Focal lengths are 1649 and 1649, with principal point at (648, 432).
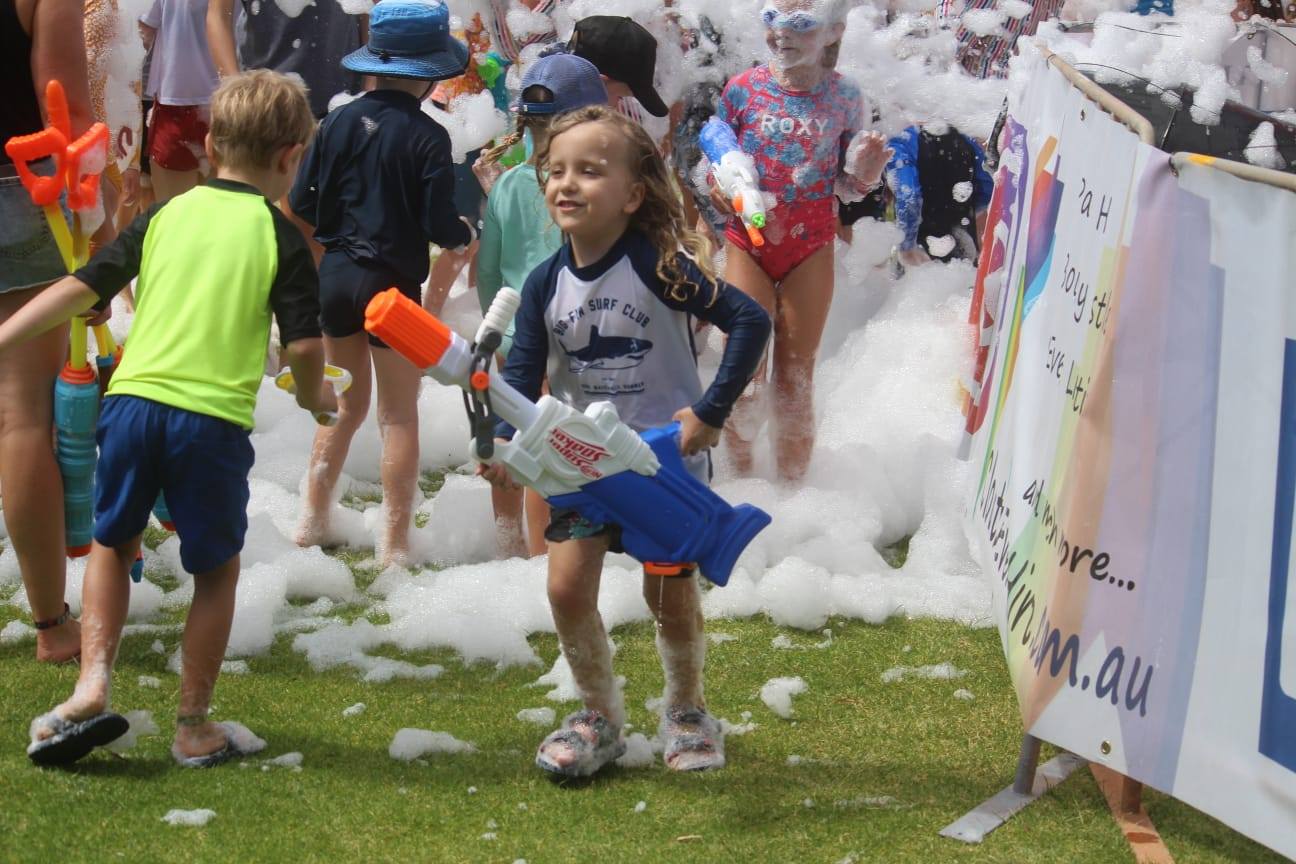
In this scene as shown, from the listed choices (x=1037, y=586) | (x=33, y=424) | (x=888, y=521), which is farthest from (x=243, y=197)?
(x=888, y=521)

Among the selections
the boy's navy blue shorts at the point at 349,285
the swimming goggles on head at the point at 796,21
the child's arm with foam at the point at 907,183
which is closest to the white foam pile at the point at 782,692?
the boy's navy blue shorts at the point at 349,285

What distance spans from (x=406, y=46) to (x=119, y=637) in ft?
7.26

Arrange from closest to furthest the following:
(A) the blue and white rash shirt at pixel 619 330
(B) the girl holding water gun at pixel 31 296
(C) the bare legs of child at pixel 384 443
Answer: (A) the blue and white rash shirt at pixel 619 330 → (B) the girl holding water gun at pixel 31 296 → (C) the bare legs of child at pixel 384 443

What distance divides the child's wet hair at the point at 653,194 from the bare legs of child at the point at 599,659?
0.68 meters

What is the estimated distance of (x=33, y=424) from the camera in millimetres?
4094

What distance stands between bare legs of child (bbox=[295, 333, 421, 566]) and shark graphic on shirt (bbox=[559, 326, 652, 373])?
59.4 inches

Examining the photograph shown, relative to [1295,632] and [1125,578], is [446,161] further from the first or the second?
[1295,632]

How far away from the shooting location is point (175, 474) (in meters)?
3.42

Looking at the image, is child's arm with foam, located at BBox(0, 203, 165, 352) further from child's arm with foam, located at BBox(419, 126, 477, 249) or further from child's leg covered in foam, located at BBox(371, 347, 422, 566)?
child's leg covered in foam, located at BBox(371, 347, 422, 566)

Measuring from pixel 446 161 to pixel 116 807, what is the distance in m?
2.27

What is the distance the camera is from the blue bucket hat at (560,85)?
481 centimetres

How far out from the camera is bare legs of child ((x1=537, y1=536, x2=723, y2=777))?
3566mm

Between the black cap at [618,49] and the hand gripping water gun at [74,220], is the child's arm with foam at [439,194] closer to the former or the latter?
the black cap at [618,49]

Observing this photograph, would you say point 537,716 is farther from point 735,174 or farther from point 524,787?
point 735,174
